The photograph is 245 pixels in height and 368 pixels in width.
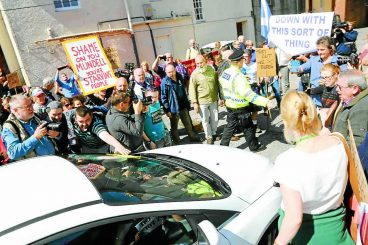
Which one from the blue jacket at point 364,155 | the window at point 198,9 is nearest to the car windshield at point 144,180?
the blue jacket at point 364,155

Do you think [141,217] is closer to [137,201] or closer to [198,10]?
[137,201]

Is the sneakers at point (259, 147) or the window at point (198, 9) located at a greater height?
the window at point (198, 9)

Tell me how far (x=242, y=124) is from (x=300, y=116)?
3.26 m

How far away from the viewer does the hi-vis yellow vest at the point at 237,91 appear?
4629mm

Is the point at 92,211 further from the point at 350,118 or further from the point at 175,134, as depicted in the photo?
the point at 175,134

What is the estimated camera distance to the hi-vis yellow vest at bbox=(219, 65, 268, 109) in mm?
4629

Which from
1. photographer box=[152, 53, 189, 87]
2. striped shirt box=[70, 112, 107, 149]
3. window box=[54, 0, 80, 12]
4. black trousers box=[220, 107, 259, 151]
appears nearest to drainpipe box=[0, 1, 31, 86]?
window box=[54, 0, 80, 12]

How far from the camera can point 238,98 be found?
484 centimetres

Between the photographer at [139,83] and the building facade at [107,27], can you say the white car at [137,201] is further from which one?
the building facade at [107,27]

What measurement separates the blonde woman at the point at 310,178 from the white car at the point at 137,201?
0.47m

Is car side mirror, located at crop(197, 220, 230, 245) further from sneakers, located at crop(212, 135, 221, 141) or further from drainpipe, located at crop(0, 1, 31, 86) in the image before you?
drainpipe, located at crop(0, 1, 31, 86)

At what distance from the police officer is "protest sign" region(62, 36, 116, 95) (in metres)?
2.10

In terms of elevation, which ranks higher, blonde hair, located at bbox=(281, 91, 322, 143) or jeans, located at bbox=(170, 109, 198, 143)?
blonde hair, located at bbox=(281, 91, 322, 143)

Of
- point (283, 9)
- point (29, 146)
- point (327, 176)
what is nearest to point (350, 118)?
point (327, 176)
